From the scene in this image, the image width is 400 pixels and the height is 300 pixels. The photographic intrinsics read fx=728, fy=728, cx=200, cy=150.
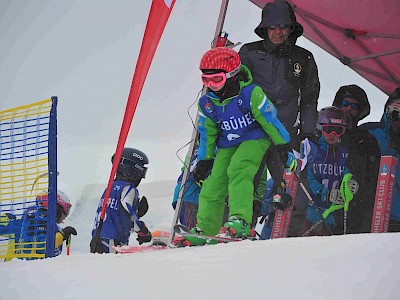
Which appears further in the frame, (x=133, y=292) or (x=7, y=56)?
(x=7, y=56)

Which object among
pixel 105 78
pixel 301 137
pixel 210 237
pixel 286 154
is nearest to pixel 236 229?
pixel 210 237

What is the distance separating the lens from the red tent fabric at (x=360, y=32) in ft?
18.1

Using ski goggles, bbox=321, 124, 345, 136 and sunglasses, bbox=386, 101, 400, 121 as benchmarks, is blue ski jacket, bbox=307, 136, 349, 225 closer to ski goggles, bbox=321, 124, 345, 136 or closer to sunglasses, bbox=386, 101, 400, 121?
ski goggles, bbox=321, 124, 345, 136

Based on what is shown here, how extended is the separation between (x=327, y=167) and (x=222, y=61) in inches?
59.4

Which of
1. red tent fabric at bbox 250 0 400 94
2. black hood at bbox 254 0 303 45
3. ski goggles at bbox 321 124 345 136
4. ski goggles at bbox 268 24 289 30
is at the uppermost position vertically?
red tent fabric at bbox 250 0 400 94

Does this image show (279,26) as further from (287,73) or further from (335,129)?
(335,129)

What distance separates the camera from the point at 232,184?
4.12m

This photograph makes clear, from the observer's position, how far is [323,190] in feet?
17.3

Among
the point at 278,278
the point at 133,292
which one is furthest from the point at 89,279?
the point at 278,278

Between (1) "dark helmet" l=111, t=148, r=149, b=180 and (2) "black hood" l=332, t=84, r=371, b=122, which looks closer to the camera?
(2) "black hood" l=332, t=84, r=371, b=122

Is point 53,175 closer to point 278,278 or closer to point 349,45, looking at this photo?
point 278,278

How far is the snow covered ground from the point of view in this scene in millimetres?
1815

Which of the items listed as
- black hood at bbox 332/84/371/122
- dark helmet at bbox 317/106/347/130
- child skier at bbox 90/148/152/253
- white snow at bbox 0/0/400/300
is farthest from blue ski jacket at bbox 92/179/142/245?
black hood at bbox 332/84/371/122

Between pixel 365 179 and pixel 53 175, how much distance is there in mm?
2368
